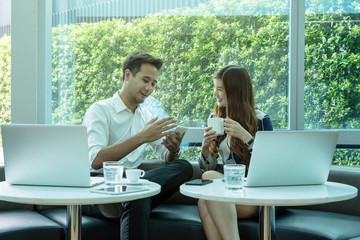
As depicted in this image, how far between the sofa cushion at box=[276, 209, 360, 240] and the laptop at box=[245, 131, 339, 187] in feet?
1.38

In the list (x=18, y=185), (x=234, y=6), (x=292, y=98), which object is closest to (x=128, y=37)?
(x=234, y=6)

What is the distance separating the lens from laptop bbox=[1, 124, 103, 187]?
174cm

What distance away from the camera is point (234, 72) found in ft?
8.94

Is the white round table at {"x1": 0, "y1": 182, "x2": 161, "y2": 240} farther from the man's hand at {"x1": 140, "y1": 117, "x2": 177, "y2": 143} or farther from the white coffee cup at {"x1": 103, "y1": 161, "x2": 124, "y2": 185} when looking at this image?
the man's hand at {"x1": 140, "y1": 117, "x2": 177, "y2": 143}

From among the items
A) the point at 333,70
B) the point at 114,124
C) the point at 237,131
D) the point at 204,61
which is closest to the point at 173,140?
the point at 114,124

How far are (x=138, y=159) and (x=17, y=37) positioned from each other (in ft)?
4.68

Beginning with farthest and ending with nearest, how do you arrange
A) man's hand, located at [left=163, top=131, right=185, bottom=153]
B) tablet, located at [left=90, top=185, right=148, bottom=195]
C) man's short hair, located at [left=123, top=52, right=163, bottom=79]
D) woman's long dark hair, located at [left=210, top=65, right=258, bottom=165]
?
man's short hair, located at [left=123, top=52, right=163, bottom=79]
man's hand, located at [left=163, top=131, right=185, bottom=153]
woman's long dark hair, located at [left=210, top=65, right=258, bottom=165]
tablet, located at [left=90, top=185, right=148, bottom=195]

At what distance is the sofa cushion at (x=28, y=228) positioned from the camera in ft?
7.15

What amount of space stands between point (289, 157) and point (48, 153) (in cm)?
97

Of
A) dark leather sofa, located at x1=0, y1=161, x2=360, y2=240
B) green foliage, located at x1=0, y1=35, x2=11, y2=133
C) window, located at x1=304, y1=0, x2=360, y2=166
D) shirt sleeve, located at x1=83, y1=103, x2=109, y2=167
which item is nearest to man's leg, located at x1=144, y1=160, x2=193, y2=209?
dark leather sofa, located at x1=0, y1=161, x2=360, y2=240

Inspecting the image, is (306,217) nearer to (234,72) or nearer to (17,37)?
(234,72)

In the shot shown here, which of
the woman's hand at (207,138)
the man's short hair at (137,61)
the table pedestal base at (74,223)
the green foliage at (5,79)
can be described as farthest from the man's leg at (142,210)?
the green foliage at (5,79)

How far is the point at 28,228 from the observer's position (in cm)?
224

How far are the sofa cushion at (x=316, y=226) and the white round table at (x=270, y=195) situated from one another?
1.12ft
